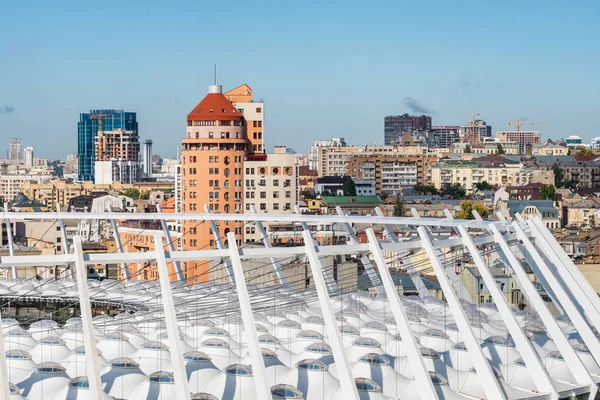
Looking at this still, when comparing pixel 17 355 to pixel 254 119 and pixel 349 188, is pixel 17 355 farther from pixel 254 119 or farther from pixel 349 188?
pixel 349 188

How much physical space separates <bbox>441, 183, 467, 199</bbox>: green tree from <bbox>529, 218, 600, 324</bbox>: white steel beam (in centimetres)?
12242

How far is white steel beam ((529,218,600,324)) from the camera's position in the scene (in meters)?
26.7

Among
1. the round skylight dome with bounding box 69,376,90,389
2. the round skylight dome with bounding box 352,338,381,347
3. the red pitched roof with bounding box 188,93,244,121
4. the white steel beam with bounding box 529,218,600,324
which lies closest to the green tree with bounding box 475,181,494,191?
the red pitched roof with bounding box 188,93,244,121

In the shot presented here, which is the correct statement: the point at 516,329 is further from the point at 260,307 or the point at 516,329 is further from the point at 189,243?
the point at 189,243

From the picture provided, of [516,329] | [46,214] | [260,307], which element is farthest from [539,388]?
[46,214]

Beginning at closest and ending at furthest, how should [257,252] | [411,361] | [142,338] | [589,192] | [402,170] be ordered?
[411,361]
[257,252]
[142,338]
[589,192]
[402,170]

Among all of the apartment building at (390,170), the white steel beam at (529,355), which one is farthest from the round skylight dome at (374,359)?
the apartment building at (390,170)

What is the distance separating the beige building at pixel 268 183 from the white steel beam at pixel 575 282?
47.1m

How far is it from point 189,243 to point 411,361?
50.6m

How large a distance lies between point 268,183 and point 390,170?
104m

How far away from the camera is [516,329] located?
24219 millimetres

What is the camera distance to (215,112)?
74.2 meters

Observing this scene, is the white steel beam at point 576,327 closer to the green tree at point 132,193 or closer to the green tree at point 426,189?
the green tree at point 426,189

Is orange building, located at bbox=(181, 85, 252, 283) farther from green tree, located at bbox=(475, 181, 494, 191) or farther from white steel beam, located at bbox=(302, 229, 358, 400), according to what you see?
green tree, located at bbox=(475, 181, 494, 191)
